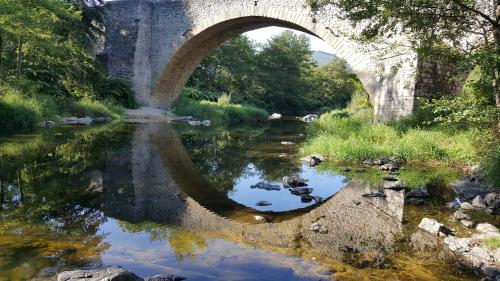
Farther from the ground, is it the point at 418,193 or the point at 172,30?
the point at 172,30

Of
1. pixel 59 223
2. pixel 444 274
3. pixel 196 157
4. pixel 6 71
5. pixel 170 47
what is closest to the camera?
pixel 444 274

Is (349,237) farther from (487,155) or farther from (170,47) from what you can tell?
(170,47)

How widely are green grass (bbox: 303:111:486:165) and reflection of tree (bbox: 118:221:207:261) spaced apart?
176 inches

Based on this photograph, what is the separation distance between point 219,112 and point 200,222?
599 inches

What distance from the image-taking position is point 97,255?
284 centimetres

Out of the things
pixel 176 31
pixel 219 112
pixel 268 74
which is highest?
pixel 176 31

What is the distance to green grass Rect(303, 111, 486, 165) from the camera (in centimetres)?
704

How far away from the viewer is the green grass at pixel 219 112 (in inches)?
734

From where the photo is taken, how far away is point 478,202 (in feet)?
15.2

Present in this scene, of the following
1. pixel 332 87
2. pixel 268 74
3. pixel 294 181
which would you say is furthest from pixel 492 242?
pixel 332 87

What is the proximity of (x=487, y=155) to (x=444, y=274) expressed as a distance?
3.27 metres

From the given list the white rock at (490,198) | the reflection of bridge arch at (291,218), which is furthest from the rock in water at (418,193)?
the white rock at (490,198)


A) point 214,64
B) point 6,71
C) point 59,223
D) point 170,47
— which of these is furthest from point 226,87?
point 59,223

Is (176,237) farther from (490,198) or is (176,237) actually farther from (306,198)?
(490,198)
